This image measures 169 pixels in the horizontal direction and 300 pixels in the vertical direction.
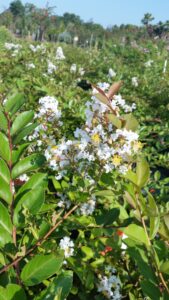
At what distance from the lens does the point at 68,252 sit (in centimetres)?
107

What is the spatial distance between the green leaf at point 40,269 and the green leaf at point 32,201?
4.8 inches

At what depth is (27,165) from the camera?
3.18 feet

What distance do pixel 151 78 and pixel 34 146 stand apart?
6.48m

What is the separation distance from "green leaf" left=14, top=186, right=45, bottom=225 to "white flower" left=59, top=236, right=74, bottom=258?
0.19m

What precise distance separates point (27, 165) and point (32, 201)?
0.12 m

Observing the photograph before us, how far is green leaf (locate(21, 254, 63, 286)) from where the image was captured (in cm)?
74

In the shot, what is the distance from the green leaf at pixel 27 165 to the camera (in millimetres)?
945

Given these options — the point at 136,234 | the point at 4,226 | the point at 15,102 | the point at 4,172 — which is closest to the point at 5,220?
the point at 4,226

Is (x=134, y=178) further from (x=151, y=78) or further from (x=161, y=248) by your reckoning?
(x=151, y=78)

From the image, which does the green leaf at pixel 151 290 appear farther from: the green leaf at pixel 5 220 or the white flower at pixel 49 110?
the white flower at pixel 49 110

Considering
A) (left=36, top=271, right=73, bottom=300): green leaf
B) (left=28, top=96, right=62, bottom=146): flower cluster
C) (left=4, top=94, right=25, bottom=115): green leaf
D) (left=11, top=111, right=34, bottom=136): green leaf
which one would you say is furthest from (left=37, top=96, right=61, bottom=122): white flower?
(left=36, top=271, right=73, bottom=300): green leaf

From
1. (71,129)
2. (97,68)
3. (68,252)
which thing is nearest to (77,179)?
(68,252)

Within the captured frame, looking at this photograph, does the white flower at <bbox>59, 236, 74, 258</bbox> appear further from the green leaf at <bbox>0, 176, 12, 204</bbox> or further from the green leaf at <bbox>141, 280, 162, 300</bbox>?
the green leaf at <bbox>141, 280, 162, 300</bbox>

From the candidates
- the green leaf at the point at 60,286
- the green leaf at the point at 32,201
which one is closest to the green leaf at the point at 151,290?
the green leaf at the point at 60,286
